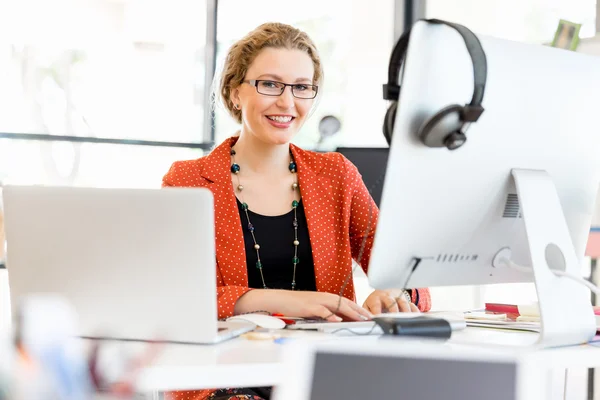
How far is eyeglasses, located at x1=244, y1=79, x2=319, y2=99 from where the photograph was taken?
1.87 meters

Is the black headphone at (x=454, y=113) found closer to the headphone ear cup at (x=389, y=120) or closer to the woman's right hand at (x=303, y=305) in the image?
the headphone ear cup at (x=389, y=120)

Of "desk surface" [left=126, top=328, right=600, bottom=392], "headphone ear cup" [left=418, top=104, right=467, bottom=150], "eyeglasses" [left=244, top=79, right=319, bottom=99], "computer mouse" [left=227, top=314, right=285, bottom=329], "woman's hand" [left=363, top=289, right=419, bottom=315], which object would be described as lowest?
"woman's hand" [left=363, top=289, right=419, bottom=315]

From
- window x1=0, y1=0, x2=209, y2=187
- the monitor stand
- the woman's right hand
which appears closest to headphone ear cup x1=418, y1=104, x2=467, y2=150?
the monitor stand

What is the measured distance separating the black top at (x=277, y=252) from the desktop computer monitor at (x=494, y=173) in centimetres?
59

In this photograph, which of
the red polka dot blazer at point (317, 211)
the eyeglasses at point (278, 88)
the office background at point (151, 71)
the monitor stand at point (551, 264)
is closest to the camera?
the monitor stand at point (551, 264)

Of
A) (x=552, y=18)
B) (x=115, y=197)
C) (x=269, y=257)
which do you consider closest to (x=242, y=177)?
(x=269, y=257)

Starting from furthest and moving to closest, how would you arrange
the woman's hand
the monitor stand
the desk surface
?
the woman's hand
the monitor stand
the desk surface

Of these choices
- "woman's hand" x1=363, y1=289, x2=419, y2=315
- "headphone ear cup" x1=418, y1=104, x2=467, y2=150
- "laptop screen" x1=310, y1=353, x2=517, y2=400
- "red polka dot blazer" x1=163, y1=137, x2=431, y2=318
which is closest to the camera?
"laptop screen" x1=310, y1=353, x2=517, y2=400

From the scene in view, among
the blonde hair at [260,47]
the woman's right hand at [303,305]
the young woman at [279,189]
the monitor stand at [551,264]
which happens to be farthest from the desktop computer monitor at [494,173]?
the blonde hair at [260,47]

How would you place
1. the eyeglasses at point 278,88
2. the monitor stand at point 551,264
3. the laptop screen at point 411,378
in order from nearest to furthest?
1. the laptop screen at point 411,378
2. the monitor stand at point 551,264
3. the eyeglasses at point 278,88

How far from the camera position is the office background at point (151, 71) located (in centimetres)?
430

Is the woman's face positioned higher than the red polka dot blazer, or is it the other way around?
the woman's face

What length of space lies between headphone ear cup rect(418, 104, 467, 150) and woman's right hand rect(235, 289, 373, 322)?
0.37m

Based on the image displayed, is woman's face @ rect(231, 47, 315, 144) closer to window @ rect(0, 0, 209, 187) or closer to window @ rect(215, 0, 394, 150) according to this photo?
window @ rect(0, 0, 209, 187)
